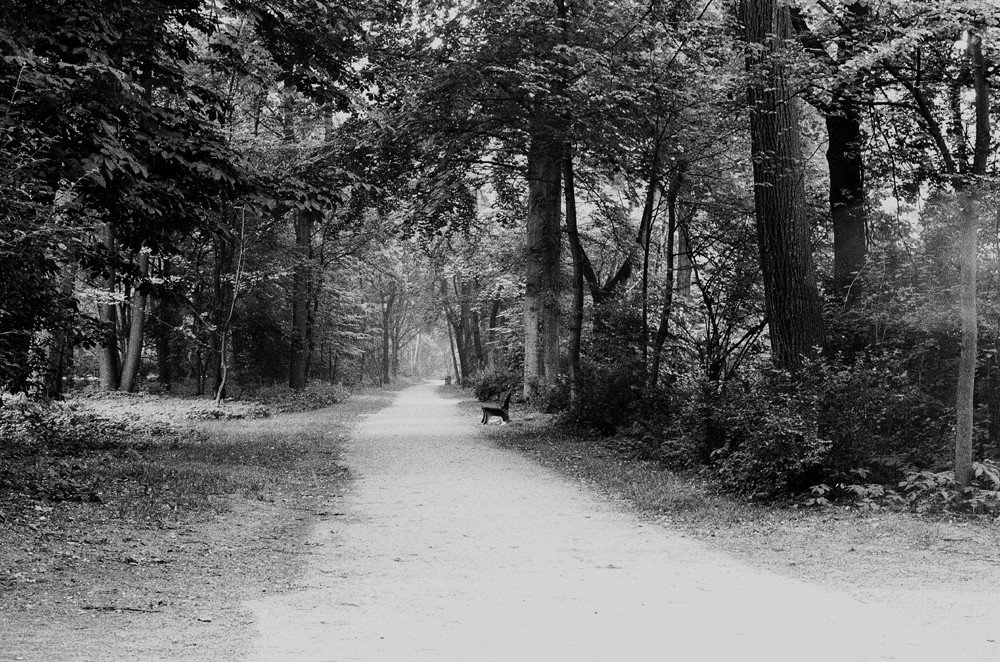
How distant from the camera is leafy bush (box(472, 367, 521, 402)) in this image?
29.4m

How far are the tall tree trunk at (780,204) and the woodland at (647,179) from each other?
34 millimetres

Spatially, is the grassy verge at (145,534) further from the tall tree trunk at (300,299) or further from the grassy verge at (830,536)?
the tall tree trunk at (300,299)

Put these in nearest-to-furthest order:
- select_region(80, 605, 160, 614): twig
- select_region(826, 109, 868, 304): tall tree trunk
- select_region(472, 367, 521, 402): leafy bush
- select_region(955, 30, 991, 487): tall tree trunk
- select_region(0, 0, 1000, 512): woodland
→ select_region(80, 605, 160, 614): twig → select_region(955, 30, 991, 487): tall tree trunk → select_region(0, 0, 1000, 512): woodland → select_region(826, 109, 868, 304): tall tree trunk → select_region(472, 367, 521, 402): leafy bush

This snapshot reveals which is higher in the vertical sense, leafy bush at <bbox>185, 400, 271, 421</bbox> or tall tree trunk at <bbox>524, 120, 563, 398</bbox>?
tall tree trunk at <bbox>524, 120, 563, 398</bbox>

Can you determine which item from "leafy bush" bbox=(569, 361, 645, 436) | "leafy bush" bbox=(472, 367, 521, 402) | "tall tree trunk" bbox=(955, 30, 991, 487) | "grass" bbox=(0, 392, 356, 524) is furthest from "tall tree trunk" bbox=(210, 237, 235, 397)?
"tall tree trunk" bbox=(955, 30, 991, 487)

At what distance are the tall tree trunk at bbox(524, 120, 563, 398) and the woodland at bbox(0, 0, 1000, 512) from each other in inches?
3.0

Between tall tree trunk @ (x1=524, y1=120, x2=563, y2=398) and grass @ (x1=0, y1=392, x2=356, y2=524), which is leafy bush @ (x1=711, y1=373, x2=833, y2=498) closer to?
grass @ (x1=0, y1=392, x2=356, y2=524)

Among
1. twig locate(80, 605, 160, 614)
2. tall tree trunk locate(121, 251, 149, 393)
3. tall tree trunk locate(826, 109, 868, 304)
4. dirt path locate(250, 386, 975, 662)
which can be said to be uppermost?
tall tree trunk locate(826, 109, 868, 304)

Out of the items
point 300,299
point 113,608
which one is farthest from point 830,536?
point 300,299

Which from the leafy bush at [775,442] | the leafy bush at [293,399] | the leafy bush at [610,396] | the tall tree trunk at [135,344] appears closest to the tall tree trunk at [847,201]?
the leafy bush at [610,396]

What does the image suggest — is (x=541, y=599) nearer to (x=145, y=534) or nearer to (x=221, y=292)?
(x=145, y=534)

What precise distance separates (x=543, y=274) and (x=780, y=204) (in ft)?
35.5

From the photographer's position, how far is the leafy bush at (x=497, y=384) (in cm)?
2938

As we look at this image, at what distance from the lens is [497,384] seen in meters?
31.7
